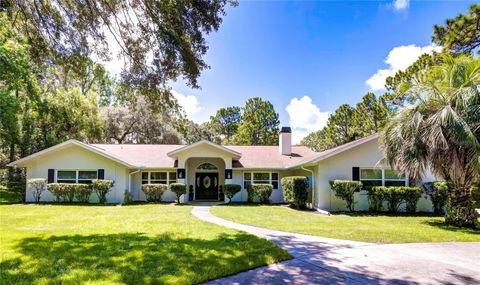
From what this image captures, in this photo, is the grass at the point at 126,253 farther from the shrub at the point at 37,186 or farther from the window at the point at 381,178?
the shrub at the point at 37,186

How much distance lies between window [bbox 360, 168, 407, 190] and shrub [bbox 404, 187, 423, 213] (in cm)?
92

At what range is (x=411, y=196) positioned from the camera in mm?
15117

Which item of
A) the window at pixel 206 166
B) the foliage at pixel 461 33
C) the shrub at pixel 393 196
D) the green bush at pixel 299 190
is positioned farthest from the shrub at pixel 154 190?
the foliage at pixel 461 33

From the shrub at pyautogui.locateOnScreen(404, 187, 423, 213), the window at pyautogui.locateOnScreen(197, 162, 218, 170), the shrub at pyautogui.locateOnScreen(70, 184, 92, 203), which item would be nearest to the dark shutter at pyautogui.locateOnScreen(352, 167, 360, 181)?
the shrub at pyautogui.locateOnScreen(404, 187, 423, 213)

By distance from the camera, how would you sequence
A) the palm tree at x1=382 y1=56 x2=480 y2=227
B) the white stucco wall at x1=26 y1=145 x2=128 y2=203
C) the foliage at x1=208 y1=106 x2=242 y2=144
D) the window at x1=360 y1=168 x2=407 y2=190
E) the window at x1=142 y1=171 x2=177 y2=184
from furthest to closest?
the foliage at x1=208 y1=106 x2=242 y2=144, the window at x1=142 y1=171 x2=177 y2=184, the white stucco wall at x1=26 y1=145 x2=128 y2=203, the window at x1=360 y1=168 x2=407 y2=190, the palm tree at x1=382 y1=56 x2=480 y2=227

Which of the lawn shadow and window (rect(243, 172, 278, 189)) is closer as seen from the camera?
the lawn shadow

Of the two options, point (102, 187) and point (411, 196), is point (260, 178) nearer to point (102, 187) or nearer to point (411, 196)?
point (411, 196)

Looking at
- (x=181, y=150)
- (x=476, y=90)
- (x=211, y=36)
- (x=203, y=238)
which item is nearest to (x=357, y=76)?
(x=476, y=90)

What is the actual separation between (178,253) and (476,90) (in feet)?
35.1

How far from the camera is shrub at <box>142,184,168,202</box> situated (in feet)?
64.4

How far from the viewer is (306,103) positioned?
37.4 meters

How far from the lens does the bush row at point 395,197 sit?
1505cm

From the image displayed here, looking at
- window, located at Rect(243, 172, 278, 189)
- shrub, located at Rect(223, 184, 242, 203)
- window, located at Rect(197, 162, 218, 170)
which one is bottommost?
shrub, located at Rect(223, 184, 242, 203)

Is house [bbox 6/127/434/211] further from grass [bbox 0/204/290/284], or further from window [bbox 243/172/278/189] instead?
grass [bbox 0/204/290/284]
